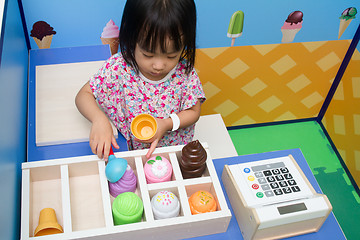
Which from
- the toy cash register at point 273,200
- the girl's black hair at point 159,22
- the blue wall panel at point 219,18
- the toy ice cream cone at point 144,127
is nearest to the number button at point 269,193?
the toy cash register at point 273,200

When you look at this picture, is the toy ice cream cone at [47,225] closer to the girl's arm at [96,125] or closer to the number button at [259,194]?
the girl's arm at [96,125]

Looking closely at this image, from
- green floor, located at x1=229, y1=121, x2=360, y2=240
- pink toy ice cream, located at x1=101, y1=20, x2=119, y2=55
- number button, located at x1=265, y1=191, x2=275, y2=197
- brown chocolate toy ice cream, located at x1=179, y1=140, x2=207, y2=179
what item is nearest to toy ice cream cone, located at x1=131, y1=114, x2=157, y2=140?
brown chocolate toy ice cream, located at x1=179, y1=140, x2=207, y2=179

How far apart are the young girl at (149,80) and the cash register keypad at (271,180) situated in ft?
0.99

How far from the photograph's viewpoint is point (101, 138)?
996 mm

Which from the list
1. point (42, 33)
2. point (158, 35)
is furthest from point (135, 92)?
point (42, 33)

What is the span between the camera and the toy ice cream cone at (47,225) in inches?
32.3

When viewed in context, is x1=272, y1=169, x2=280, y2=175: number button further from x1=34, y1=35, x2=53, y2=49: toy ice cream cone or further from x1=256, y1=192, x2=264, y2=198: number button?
x1=34, y1=35, x2=53, y2=49: toy ice cream cone

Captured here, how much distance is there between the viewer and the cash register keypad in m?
0.94

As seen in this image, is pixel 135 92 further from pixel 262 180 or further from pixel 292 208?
pixel 292 208

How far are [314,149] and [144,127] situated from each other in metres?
1.52

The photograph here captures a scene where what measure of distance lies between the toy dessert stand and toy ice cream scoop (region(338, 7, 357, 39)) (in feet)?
3.99

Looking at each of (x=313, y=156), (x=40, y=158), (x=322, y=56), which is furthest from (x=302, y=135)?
(x=40, y=158)

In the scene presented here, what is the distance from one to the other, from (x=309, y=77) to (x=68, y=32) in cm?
138

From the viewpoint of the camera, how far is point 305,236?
943 millimetres
